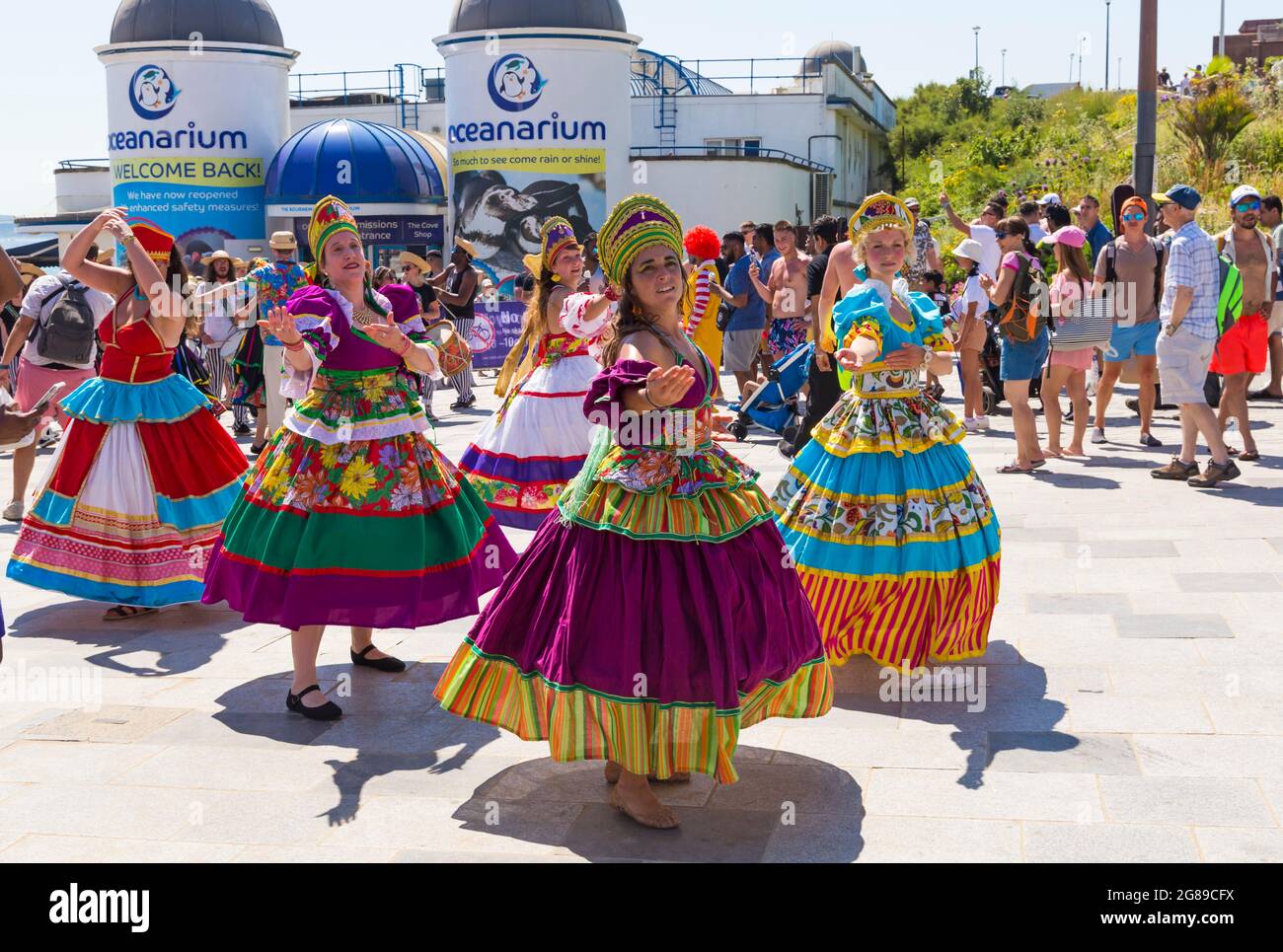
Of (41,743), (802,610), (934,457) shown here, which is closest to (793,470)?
(934,457)

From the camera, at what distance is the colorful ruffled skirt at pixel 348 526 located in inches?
218

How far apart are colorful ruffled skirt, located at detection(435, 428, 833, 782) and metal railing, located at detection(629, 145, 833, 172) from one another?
97.2 feet

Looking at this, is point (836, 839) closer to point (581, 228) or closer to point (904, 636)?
point (904, 636)

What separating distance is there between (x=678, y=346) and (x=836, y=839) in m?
1.60

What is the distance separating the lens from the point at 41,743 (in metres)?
5.32

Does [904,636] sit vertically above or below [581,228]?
below

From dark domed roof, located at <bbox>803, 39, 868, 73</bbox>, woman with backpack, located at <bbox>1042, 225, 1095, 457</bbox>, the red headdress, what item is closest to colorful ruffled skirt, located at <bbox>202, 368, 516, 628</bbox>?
the red headdress

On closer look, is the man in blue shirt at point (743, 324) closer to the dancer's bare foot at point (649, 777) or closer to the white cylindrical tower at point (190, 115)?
the dancer's bare foot at point (649, 777)

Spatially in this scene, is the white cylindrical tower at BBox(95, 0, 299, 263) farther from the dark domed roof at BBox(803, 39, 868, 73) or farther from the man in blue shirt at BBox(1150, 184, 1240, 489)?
the dark domed roof at BBox(803, 39, 868, 73)

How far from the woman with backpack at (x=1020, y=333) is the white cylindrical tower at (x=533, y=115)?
45.2 feet

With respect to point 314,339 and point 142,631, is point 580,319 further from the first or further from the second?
point 142,631

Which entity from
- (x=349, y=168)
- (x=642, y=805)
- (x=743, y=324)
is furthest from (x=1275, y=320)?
(x=349, y=168)
